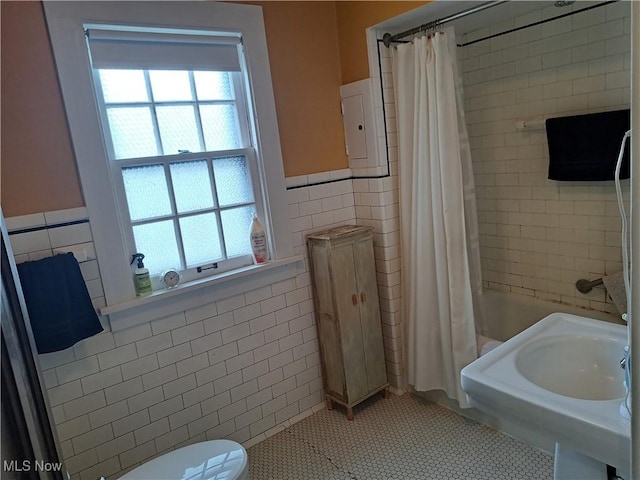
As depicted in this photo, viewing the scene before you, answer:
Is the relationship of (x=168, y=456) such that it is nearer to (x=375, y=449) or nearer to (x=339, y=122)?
(x=375, y=449)

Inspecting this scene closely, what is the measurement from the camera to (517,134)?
2.87 meters

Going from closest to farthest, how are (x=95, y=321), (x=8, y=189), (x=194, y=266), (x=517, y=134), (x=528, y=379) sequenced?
(x=528, y=379)
(x=8, y=189)
(x=95, y=321)
(x=194, y=266)
(x=517, y=134)

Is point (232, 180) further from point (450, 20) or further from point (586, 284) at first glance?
point (586, 284)

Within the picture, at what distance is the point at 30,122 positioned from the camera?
5.72ft

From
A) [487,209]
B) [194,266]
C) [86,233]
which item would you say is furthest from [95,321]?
[487,209]

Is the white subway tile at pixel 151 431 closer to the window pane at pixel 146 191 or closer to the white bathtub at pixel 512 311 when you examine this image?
the window pane at pixel 146 191

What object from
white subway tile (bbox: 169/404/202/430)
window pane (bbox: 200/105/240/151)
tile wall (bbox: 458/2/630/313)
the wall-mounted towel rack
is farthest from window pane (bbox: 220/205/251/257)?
the wall-mounted towel rack

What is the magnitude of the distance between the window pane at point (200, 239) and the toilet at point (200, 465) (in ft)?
2.86

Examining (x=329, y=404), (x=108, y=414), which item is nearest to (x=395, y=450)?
(x=329, y=404)

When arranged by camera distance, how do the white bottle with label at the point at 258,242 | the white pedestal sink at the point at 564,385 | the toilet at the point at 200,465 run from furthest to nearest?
1. the white bottle with label at the point at 258,242
2. the toilet at the point at 200,465
3. the white pedestal sink at the point at 564,385

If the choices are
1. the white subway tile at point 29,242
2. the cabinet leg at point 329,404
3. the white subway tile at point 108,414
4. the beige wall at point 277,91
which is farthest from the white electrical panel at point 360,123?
the white subway tile at point 108,414

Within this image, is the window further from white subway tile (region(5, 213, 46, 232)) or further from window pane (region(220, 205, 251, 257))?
white subway tile (region(5, 213, 46, 232))

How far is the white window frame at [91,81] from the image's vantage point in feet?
5.89

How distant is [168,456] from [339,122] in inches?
76.2
